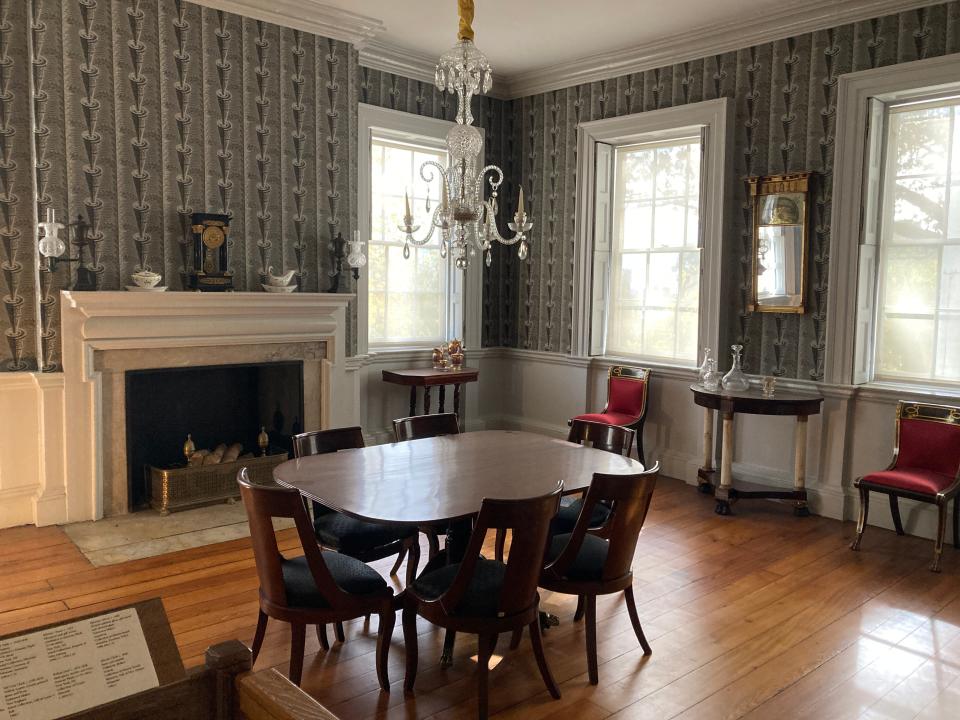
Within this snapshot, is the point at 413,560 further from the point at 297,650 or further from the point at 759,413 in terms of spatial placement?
the point at 759,413

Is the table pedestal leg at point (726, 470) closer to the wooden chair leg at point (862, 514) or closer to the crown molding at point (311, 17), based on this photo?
the wooden chair leg at point (862, 514)

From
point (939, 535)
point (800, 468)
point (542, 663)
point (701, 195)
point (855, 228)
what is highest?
point (701, 195)

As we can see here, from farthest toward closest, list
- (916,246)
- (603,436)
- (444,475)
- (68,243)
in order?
1. (916,246)
2. (68,243)
3. (603,436)
4. (444,475)

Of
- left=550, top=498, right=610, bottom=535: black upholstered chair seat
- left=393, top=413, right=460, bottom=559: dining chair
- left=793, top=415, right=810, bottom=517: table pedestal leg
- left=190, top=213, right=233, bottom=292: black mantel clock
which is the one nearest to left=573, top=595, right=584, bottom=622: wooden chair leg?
left=550, top=498, right=610, bottom=535: black upholstered chair seat

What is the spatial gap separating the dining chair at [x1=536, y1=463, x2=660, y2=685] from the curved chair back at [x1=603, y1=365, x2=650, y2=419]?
9.91 feet

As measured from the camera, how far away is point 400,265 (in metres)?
6.51

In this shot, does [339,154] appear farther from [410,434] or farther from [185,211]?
[410,434]

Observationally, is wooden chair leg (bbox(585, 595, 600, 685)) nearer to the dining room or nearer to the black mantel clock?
the dining room

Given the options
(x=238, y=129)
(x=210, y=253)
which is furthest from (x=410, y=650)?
(x=238, y=129)

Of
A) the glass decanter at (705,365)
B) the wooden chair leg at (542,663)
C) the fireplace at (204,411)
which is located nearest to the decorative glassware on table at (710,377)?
the glass decanter at (705,365)

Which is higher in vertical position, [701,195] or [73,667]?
[701,195]

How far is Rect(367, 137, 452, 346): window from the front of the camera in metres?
6.30

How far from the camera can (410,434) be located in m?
4.06

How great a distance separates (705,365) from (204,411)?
348 cm
